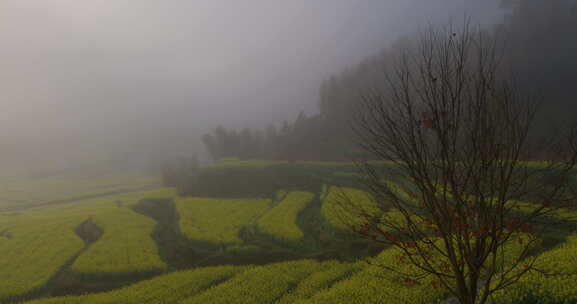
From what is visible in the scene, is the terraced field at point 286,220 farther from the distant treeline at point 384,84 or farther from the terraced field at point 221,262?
the distant treeline at point 384,84

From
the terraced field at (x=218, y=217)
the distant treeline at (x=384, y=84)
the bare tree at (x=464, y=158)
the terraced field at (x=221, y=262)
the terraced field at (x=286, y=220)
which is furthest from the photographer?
the distant treeline at (x=384, y=84)

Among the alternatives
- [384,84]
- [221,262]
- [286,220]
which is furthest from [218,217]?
[384,84]

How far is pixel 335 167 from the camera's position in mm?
27781

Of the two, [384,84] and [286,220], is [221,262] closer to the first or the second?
[286,220]

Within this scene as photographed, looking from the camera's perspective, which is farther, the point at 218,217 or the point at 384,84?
the point at 384,84

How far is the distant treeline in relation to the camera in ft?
83.4

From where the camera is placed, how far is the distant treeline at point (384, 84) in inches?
1000

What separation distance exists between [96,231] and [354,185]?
21081mm

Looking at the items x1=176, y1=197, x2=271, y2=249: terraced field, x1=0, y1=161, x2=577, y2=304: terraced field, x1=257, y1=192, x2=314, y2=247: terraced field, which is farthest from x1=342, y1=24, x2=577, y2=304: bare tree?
x1=176, y1=197, x2=271, y2=249: terraced field

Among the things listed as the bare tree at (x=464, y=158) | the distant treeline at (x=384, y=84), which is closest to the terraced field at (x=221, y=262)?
the bare tree at (x=464, y=158)

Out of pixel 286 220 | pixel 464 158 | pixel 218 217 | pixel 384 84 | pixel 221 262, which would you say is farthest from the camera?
pixel 384 84

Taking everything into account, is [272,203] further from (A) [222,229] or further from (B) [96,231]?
(B) [96,231]

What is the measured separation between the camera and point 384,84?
5156cm

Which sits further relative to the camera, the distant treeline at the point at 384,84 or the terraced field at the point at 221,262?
the distant treeline at the point at 384,84
